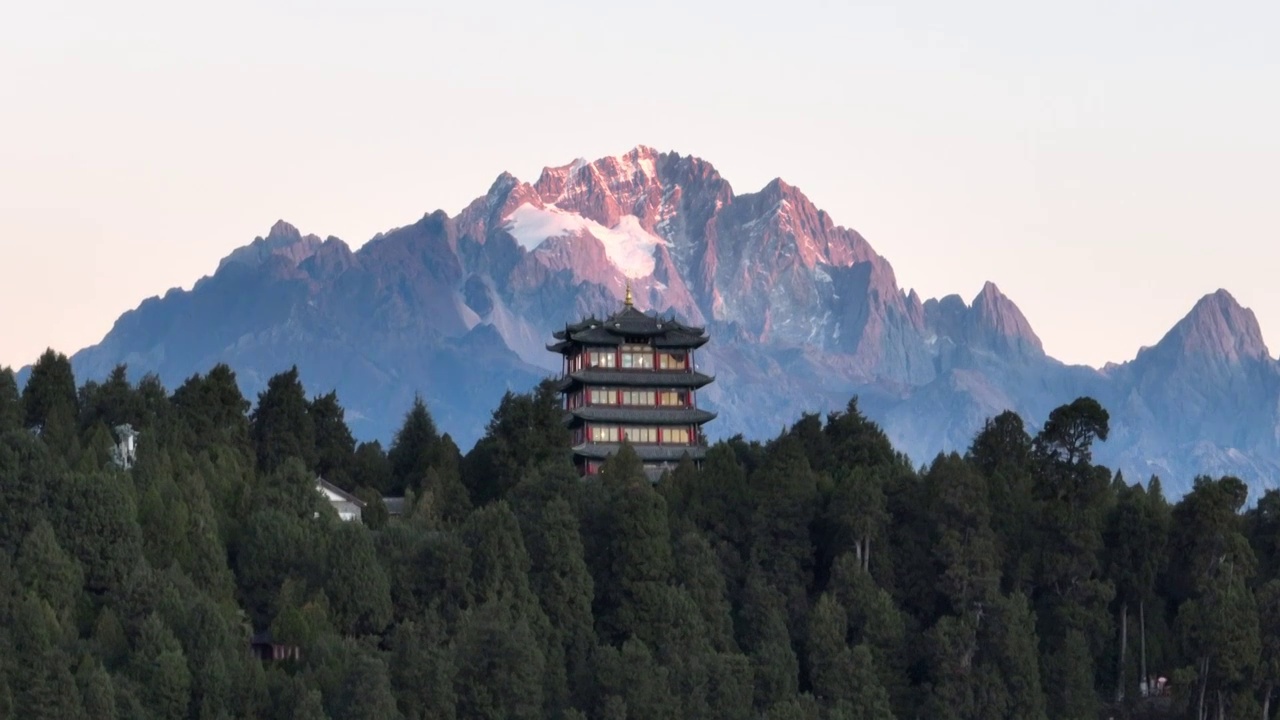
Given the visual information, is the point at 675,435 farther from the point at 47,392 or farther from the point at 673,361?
the point at 47,392

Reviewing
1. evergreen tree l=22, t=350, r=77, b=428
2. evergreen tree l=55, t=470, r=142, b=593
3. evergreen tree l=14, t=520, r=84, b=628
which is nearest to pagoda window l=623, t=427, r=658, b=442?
evergreen tree l=22, t=350, r=77, b=428

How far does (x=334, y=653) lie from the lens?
61.8 m

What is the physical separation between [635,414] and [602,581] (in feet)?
75.0

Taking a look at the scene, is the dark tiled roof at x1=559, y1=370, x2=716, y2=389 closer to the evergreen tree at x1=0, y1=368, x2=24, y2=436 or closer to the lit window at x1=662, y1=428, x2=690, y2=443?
the lit window at x1=662, y1=428, x2=690, y2=443

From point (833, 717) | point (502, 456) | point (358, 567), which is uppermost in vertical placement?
point (502, 456)

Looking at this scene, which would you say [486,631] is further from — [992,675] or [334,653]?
[992,675]

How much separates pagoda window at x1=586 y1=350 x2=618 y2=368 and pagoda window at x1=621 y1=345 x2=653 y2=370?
357 mm

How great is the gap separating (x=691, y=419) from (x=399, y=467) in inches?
495

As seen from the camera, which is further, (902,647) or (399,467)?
(399,467)

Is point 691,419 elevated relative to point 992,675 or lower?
elevated

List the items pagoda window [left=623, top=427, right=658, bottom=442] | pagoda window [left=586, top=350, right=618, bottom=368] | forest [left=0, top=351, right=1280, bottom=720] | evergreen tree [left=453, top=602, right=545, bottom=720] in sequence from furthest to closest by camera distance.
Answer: pagoda window [left=586, top=350, right=618, bottom=368] → pagoda window [left=623, top=427, right=658, bottom=442] → evergreen tree [left=453, top=602, right=545, bottom=720] → forest [left=0, top=351, right=1280, bottom=720]

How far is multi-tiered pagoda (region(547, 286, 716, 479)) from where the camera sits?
304 feet

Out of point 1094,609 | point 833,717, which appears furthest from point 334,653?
point 1094,609

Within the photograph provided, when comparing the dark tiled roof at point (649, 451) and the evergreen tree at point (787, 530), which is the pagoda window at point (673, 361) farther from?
the evergreen tree at point (787, 530)
